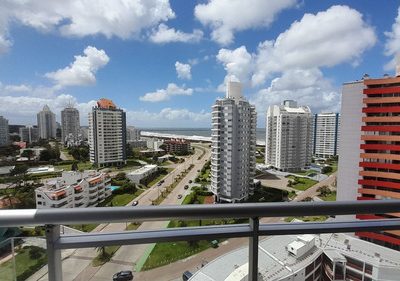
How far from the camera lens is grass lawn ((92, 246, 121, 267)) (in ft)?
2.47

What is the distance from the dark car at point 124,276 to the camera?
32.2 inches

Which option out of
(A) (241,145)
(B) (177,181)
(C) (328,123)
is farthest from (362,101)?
(C) (328,123)

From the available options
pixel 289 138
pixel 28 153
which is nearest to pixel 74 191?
pixel 28 153

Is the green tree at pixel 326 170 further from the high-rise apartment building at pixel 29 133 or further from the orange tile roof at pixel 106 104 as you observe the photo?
the high-rise apartment building at pixel 29 133

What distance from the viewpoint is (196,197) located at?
1669 cm

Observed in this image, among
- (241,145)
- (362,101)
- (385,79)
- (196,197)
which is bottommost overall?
(196,197)

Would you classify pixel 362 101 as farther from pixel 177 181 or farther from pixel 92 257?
pixel 177 181

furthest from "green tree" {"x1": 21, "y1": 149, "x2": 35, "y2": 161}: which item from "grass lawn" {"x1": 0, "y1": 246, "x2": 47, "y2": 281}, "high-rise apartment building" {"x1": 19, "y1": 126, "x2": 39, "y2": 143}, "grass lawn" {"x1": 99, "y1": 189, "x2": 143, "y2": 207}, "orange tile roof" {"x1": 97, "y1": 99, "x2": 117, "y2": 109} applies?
"grass lawn" {"x1": 0, "y1": 246, "x2": 47, "y2": 281}

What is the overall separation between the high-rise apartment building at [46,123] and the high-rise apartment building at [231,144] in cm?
3856

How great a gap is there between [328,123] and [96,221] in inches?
1632

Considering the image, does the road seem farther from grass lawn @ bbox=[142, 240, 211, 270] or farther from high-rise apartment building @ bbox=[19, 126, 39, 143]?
high-rise apartment building @ bbox=[19, 126, 39, 143]

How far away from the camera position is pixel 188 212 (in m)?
0.73

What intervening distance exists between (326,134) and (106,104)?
31.6 meters

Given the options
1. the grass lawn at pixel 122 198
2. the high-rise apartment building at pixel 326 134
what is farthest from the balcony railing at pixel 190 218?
the high-rise apartment building at pixel 326 134
